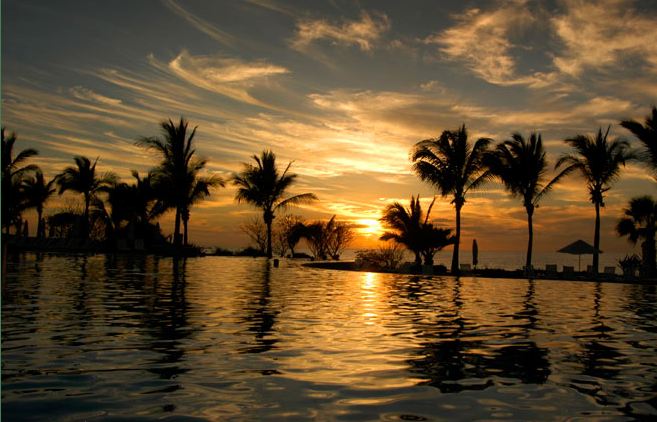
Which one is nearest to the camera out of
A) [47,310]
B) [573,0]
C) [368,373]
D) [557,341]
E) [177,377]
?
[177,377]

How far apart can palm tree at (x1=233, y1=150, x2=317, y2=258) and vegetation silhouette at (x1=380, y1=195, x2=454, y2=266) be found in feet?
30.2

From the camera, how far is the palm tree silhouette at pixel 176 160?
3419cm

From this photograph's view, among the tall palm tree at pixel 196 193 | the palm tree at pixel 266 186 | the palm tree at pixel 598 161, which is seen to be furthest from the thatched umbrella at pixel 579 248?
the tall palm tree at pixel 196 193

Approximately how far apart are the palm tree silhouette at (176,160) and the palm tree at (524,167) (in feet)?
58.8

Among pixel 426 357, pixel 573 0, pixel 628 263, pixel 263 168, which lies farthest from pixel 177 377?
pixel 263 168

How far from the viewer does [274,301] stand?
12.5 m

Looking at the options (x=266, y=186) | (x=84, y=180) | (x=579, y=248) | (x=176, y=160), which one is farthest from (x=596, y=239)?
(x=84, y=180)

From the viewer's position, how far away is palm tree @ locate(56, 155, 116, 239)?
39.0 m

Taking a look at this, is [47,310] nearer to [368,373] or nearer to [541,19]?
[368,373]

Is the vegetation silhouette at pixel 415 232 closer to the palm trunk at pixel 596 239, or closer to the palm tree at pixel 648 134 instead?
the palm trunk at pixel 596 239

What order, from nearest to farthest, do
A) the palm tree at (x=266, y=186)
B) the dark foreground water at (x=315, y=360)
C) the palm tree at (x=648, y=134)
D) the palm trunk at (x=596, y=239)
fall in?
the dark foreground water at (x=315, y=360) → the palm tree at (x=648, y=134) → the palm trunk at (x=596, y=239) → the palm tree at (x=266, y=186)

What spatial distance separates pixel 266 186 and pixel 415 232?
12.5 m

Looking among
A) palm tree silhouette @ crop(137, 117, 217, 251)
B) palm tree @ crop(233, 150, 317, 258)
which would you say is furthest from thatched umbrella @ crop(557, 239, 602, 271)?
palm tree silhouette @ crop(137, 117, 217, 251)

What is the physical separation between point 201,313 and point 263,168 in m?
28.9
